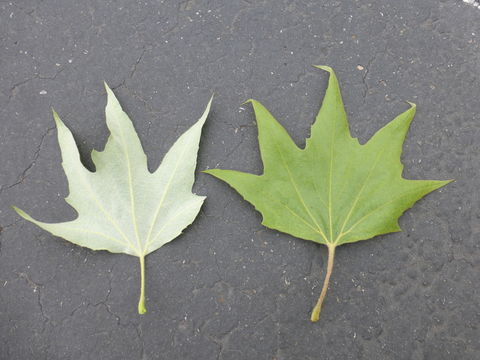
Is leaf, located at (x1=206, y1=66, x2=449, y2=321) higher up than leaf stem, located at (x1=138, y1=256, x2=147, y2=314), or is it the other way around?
leaf, located at (x1=206, y1=66, x2=449, y2=321)

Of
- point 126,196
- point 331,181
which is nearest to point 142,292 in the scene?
point 126,196

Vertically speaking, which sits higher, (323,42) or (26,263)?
(323,42)

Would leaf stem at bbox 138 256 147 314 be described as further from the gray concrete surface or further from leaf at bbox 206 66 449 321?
leaf at bbox 206 66 449 321

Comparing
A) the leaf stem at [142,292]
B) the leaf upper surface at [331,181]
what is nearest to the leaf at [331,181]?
the leaf upper surface at [331,181]

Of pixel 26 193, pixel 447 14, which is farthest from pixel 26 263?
pixel 447 14

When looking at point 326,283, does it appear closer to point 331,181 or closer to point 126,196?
point 331,181

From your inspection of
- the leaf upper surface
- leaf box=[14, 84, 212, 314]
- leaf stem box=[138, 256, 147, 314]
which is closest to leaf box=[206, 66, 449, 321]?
the leaf upper surface

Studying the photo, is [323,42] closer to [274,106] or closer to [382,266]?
[274,106]
